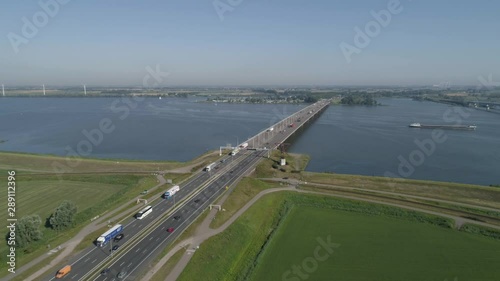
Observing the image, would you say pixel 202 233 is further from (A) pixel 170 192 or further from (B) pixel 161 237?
(A) pixel 170 192

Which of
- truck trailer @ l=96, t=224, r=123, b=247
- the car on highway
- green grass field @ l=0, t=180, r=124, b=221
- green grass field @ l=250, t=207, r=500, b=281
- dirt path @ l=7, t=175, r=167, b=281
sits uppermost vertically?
truck trailer @ l=96, t=224, r=123, b=247

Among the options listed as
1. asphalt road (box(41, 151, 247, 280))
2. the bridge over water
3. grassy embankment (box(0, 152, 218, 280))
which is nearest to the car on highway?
asphalt road (box(41, 151, 247, 280))

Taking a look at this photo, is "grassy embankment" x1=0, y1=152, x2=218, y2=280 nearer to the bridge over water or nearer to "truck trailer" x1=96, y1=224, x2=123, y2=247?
"truck trailer" x1=96, y1=224, x2=123, y2=247

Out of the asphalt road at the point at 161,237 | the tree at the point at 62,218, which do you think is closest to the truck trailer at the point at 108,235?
the asphalt road at the point at 161,237

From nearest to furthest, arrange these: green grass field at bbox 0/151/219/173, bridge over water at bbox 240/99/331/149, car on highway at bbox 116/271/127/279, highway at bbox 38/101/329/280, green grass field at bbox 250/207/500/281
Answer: car on highway at bbox 116/271/127/279 < highway at bbox 38/101/329/280 < green grass field at bbox 250/207/500/281 < green grass field at bbox 0/151/219/173 < bridge over water at bbox 240/99/331/149

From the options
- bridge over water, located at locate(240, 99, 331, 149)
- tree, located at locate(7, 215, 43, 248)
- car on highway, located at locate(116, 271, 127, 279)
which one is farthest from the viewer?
bridge over water, located at locate(240, 99, 331, 149)
